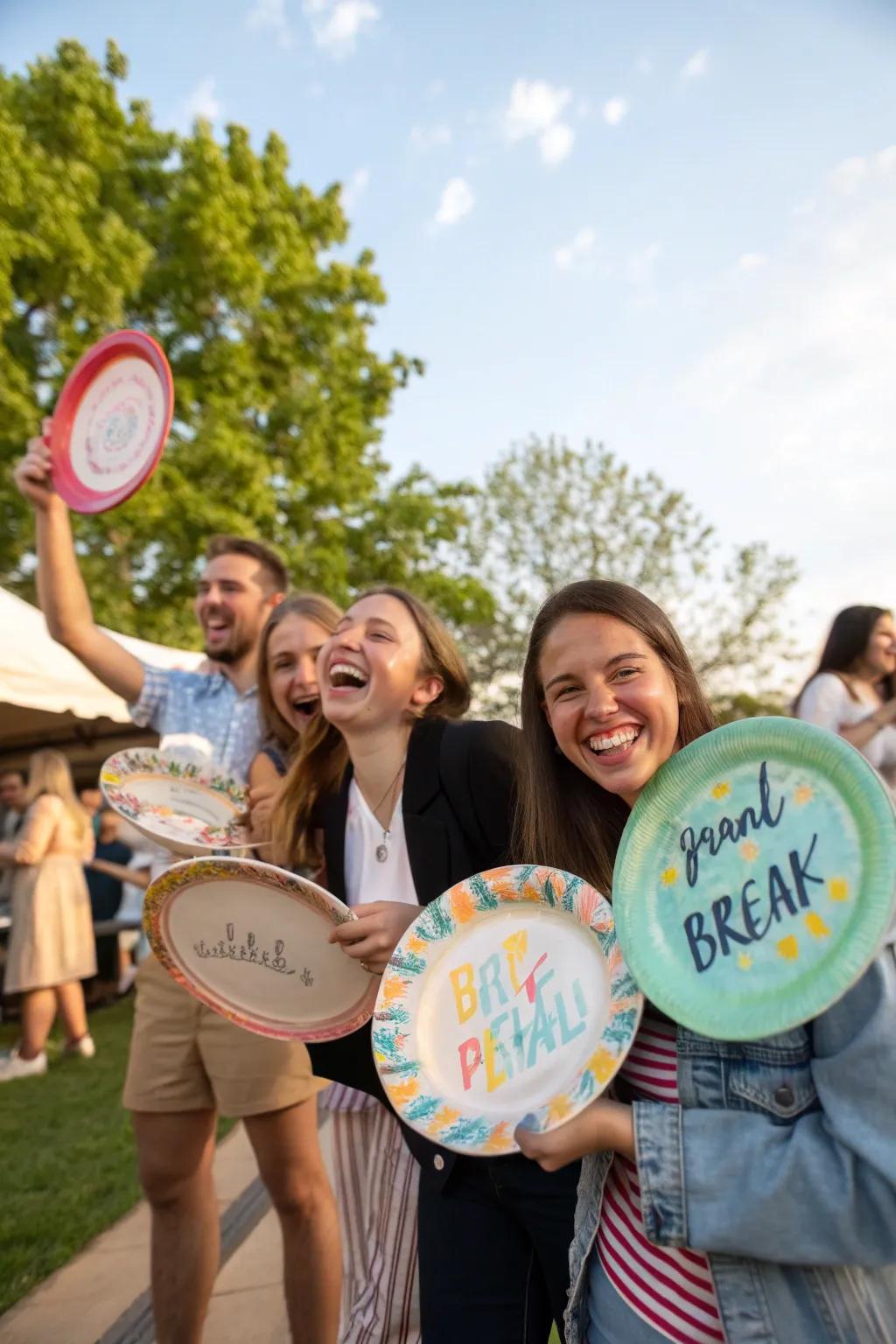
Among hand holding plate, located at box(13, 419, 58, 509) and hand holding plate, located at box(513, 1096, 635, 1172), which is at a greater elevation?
hand holding plate, located at box(13, 419, 58, 509)

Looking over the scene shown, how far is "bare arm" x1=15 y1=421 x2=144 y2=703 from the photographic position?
2.74 metres

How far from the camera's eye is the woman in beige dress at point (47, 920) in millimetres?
6340

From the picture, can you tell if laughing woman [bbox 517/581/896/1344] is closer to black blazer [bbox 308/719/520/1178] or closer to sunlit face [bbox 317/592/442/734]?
black blazer [bbox 308/719/520/1178]

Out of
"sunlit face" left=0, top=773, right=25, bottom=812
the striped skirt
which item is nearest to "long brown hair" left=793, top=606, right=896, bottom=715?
the striped skirt

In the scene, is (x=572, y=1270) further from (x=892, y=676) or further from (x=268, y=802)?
(x=892, y=676)

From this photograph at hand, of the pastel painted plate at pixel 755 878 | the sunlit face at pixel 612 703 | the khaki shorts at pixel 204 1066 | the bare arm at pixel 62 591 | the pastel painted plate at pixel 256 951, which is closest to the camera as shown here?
the pastel painted plate at pixel 755 878

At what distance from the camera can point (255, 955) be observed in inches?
68.8

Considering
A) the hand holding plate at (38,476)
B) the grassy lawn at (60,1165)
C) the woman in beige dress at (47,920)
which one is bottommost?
the grassy lawn at (60,1165)

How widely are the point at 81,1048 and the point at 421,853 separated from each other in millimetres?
5928

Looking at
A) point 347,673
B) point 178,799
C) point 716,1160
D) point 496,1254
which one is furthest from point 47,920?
point 716,1160

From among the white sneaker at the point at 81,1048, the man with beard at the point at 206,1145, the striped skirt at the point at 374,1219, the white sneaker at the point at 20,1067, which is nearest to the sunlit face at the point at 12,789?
the white sneaker at the point at 81,1048

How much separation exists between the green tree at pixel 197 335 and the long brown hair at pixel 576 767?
1085 cm

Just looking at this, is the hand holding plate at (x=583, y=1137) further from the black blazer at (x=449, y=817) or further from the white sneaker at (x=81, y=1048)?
the white sneaker at (x=81, y=1048)

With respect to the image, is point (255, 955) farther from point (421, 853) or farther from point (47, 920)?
point (47, 920)
